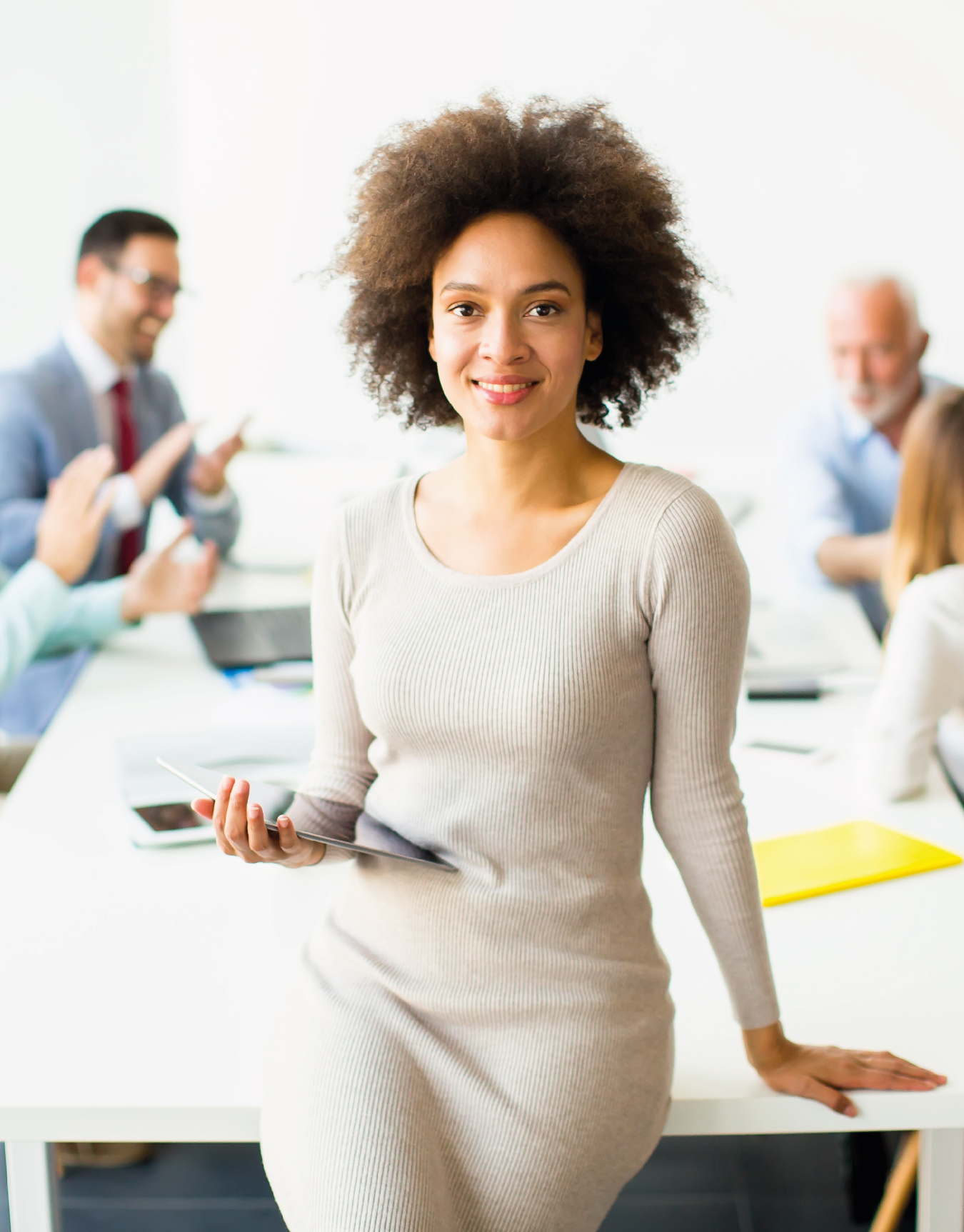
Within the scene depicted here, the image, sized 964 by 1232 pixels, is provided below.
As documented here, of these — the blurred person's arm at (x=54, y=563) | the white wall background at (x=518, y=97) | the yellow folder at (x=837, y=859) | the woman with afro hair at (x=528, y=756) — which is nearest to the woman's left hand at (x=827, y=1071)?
the woman with afro hair at (x=528, y=756)

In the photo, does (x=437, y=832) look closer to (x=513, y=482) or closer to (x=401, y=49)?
(x=513, y=482)

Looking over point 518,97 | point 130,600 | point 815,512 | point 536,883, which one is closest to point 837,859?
point 536,883

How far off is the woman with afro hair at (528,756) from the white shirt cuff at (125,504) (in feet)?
5.31

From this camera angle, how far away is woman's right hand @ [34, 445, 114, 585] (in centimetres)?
221

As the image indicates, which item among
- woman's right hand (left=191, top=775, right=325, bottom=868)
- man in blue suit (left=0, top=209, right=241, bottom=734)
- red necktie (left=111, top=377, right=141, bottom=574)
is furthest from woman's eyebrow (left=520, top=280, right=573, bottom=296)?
red necktie (left=111, top=377, right=141, bottom=574)

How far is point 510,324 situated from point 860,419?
226 centimetres

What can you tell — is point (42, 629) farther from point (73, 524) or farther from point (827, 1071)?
point (827, 1071)

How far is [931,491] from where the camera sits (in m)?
1.96

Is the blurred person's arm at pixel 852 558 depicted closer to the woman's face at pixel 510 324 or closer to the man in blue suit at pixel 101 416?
the man in blue suit at pixel 101 416

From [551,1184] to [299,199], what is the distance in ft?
11.5

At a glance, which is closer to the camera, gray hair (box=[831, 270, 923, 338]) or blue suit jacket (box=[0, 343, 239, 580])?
blue suit jacket (box=[0, 343, 239, 580])

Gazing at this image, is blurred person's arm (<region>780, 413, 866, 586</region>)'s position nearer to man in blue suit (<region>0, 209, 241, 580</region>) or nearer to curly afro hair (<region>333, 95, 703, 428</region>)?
man in blue suit (<region>0, 209, 241, 580</region>)

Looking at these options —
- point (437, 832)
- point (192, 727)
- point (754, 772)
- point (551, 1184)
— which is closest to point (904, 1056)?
point (551, 1184)

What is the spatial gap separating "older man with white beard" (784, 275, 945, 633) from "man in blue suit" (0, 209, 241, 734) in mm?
1423
